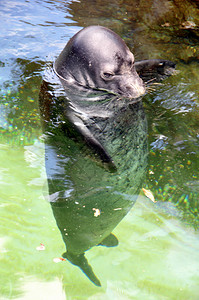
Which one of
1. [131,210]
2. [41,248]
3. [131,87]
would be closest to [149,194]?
[131,210]

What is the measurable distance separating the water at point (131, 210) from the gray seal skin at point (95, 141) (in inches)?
3.9

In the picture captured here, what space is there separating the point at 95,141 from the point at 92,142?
3 cm

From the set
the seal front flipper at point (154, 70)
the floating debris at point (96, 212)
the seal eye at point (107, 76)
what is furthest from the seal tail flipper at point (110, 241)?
the seal front flipper at point (154, 70)

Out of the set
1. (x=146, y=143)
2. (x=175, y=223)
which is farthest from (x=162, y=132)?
(x=175, y=223)

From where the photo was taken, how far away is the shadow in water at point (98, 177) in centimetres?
323

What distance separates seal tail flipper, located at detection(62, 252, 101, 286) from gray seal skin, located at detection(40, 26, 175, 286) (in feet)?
0.49

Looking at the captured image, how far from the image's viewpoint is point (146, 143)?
11.7 ft

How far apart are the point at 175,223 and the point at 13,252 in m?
1.57

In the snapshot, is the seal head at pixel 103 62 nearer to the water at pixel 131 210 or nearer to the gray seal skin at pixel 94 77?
the gray seal skin at pixel 94 77

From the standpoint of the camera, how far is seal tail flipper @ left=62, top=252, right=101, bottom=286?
9.32 feet

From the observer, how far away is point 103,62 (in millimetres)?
3379

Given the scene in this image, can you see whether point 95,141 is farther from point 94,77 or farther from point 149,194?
point 149,194

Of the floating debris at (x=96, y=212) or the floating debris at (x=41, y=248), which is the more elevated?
the floating debris at (x=96, y=212)

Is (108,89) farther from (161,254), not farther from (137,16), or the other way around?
(137,16)
